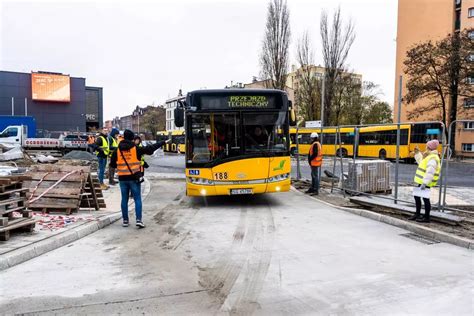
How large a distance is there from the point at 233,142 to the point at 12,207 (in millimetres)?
5283

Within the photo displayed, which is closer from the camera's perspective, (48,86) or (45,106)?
(48,86)

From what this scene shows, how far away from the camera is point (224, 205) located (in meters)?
10.6

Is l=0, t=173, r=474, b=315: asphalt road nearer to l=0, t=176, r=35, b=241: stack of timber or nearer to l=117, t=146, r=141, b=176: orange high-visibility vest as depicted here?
l=0, t=176, r=35, b=241: stack of timber

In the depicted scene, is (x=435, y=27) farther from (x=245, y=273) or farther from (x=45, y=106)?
(x=45, y=106)

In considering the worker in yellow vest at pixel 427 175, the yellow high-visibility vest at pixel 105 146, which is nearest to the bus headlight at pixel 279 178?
the worker in yellow vest at pixel 427 175

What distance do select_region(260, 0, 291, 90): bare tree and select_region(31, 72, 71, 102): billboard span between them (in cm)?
3535

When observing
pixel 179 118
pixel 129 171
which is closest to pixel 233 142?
pixel 179 118

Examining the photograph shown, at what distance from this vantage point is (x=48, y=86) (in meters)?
56.5

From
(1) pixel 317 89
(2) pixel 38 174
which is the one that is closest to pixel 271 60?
(1) pixel 317 89

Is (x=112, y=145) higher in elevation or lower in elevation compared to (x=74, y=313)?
higher

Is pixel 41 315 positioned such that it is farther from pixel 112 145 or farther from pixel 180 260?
pixel 112 145

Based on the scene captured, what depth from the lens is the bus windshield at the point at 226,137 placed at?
1006 centimetres

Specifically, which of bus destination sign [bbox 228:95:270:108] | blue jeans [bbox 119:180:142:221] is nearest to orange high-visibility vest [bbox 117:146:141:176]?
blue jeans [bbox 119:180:142:221]

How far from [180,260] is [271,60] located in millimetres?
31343
